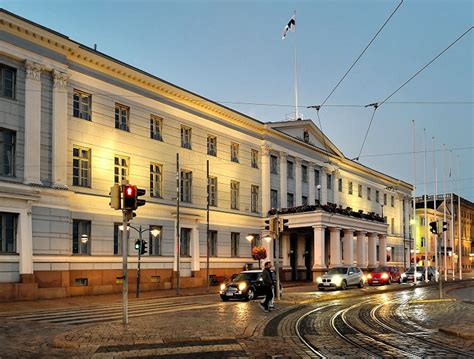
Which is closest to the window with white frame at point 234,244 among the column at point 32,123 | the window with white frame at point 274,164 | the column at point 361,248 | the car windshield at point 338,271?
the window with white frame at point 274,164

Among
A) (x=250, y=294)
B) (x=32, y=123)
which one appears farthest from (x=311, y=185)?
(x=32, y=123)

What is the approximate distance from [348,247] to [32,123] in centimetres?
3206

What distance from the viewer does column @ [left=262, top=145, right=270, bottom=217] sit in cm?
5138

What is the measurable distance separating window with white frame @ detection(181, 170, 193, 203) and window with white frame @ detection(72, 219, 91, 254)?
944 centimetres

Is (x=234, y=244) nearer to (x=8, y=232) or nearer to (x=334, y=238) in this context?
(x=334, y=238)

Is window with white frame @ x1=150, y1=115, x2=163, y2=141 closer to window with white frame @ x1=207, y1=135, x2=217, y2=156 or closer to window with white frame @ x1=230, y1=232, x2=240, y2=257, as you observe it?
window with white frame @ x1=207, y1=135, x2=217, y2=156

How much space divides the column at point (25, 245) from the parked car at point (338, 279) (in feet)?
58.3

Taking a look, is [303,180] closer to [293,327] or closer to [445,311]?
[445,311]

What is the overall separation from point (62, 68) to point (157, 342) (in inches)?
875

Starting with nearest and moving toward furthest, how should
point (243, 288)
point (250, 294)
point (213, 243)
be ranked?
1. point (243, 288)
2. point (250, 294)
3. point (213, 243)

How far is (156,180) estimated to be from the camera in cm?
4019

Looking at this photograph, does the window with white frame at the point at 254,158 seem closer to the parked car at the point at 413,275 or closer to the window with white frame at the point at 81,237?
the parked car at the point at 413,275

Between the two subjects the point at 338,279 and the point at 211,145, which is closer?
the point at 338,279

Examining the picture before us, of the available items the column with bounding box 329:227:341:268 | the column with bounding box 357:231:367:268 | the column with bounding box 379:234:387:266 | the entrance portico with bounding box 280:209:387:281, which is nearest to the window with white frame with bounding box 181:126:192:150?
the entrance portico with bounding box 280:209:387:281
